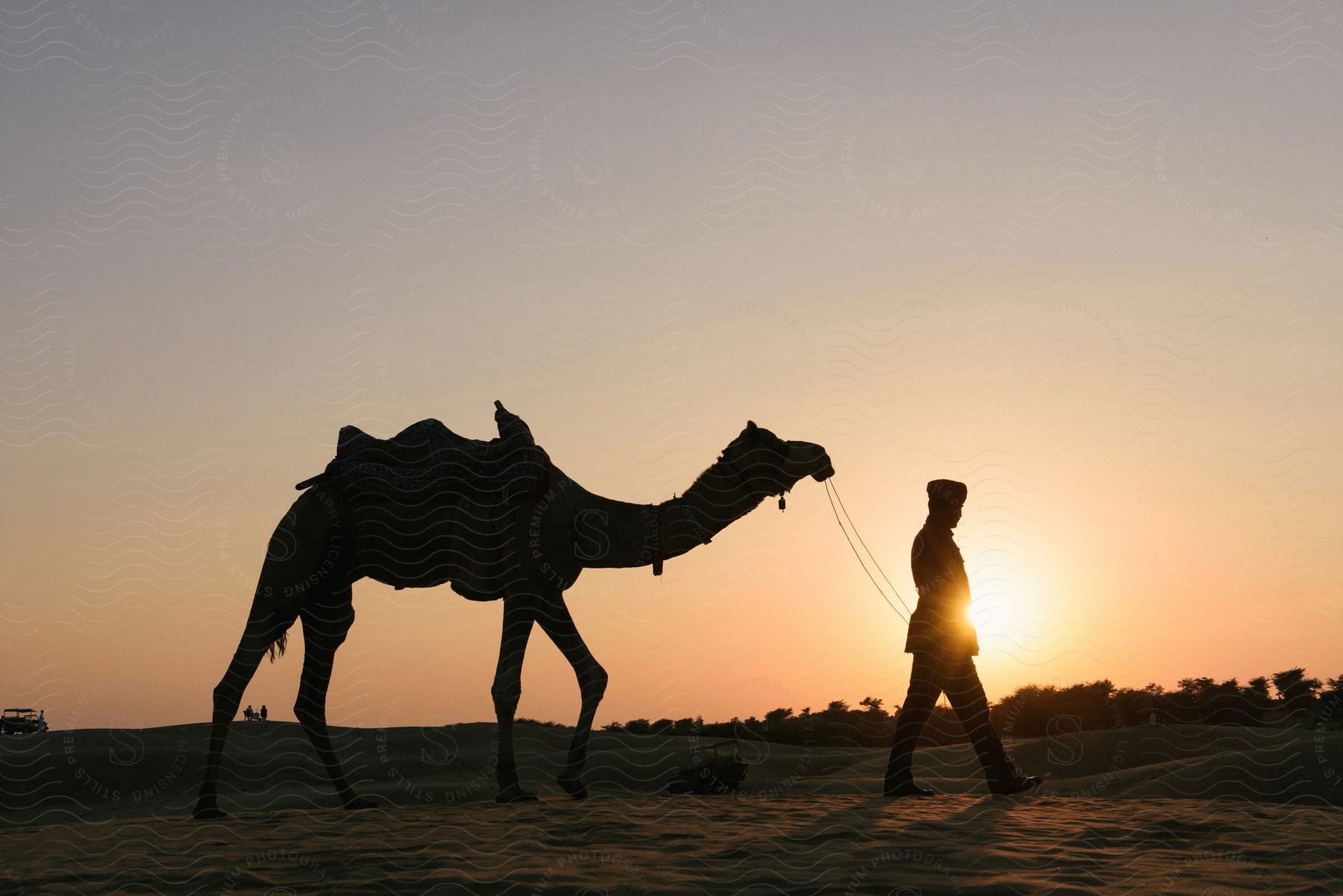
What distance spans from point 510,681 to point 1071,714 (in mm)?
15705

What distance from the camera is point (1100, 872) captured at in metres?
7.80

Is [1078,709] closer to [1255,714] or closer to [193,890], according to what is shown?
[1255,714]

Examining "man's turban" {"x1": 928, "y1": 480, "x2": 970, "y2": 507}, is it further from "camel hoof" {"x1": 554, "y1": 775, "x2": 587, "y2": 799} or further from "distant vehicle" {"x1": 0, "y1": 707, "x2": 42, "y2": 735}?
"distant vehicle" {"x1": 0, "y1": 707, "x2": 42, "y2": 735}

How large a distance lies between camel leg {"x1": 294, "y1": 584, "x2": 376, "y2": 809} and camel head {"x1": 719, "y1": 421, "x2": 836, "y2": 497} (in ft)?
13.2

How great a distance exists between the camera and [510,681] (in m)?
11.9

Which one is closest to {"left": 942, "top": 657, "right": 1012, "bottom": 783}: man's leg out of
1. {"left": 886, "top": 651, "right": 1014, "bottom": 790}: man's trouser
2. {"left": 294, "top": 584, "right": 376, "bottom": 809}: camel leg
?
{"left": 886, "top": 651, "right": 1014, "bottom": 790}: man's trouser

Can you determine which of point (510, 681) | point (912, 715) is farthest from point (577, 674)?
point (912, 715)

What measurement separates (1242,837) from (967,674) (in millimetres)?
3214

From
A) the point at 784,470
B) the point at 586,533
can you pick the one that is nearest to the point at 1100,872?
the point at 784,470

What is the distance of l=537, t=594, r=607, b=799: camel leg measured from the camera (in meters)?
11.7

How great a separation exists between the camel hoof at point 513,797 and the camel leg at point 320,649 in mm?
1747

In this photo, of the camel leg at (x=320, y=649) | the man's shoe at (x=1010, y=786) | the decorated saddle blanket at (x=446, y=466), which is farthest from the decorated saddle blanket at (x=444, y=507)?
the man's shoe at (x=1010, y=786)

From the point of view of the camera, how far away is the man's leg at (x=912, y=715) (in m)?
12.0

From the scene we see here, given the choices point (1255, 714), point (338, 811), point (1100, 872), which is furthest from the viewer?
point (1255, 714)
